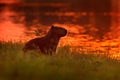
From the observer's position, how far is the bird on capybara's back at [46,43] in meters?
12.2

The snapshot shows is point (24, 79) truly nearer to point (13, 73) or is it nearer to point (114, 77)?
point (13, 73)

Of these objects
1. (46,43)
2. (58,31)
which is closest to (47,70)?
(46,43)

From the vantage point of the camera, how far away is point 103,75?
A: 9312 millimetres

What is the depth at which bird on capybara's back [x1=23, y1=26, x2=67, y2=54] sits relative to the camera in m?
12.2

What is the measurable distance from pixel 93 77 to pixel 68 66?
96 centimetres

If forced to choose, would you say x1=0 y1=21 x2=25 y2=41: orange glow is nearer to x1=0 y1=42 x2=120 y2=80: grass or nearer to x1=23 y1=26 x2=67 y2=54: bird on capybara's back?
x1=23 y1=26 x2=67 y2=54: bird on capybara's back

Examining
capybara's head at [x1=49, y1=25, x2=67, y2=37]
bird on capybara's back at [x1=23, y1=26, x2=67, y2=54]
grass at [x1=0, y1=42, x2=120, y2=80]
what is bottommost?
grass at [x1=0, y1=42, x2=120, y2=80]

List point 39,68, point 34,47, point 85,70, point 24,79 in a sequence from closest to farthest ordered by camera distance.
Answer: point 24,79, point 39,68, point 85,70, point 34,47

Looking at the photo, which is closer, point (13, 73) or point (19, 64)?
point (13, 73)

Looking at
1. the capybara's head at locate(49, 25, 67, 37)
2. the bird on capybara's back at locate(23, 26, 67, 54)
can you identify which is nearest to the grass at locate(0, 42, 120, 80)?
the bird on capybara's back at locate(23, 26, 67, 54)

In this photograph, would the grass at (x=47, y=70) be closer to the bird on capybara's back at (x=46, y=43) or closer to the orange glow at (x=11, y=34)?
the bird on capybara's back at (x=46, y=43)

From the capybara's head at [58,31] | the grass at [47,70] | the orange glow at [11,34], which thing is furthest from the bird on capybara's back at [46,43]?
the orange glow at [11,34]

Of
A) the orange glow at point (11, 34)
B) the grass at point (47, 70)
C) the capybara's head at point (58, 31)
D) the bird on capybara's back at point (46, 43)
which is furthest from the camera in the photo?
the orange glow at point (11, 34)

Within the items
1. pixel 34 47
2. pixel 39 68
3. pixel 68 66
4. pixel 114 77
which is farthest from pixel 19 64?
pixel 34 47
